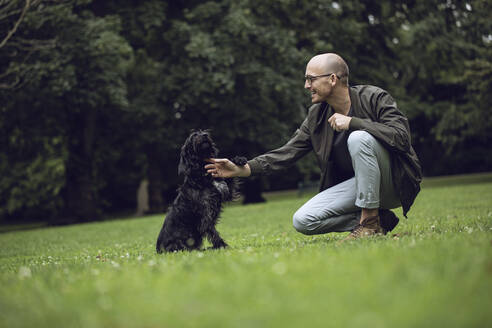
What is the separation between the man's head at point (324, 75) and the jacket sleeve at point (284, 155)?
62 centimetres

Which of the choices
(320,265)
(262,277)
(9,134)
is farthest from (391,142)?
(9,134)

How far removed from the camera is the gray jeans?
5109mm

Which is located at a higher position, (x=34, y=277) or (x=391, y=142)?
(x=391, y=142)

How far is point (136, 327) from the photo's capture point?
241 centimetres

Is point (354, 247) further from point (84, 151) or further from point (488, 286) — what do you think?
point (84, 151)

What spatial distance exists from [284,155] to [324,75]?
1.13 m

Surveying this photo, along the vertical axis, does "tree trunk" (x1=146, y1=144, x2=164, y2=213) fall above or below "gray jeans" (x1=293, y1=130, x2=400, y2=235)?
below

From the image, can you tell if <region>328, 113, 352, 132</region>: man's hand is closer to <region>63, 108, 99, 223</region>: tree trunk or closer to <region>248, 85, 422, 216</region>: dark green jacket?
<region>248, 85, 422, 216</region>: dark green jacket

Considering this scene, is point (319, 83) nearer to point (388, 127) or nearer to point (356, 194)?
point (388, 127)

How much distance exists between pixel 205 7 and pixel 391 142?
16001 mm

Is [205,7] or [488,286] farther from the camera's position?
[205,7]

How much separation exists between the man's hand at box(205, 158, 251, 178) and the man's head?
45.8 inches

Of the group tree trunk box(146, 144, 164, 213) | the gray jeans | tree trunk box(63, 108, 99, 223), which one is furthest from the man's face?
tree trunk box(146, 144, 164, 213)

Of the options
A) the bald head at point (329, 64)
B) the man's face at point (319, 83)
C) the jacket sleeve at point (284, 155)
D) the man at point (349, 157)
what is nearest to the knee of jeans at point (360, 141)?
the man at point (349, 157)
